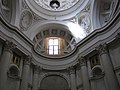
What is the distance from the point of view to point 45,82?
15633 mm

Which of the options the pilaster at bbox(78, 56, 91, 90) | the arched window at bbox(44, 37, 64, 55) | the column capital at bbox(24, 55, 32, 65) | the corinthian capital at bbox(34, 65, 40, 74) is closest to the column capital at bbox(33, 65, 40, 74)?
the corinthian capital at bbox(34, 65, 40, 74)

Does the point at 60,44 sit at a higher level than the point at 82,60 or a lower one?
higher

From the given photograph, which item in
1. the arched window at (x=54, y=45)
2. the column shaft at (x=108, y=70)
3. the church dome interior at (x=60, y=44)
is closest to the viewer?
the column shaft at (x=108, y=70)

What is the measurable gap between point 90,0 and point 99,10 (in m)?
1.63

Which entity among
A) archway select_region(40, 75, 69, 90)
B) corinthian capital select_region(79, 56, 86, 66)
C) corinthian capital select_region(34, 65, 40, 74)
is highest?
corinthian capital select_region(79, 56, 86, 66)

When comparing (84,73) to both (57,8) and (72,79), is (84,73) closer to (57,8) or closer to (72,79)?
(72,79)

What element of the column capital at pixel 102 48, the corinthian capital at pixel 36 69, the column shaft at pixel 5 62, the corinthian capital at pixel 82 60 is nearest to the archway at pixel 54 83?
the corinthian capital at pixel 36 69

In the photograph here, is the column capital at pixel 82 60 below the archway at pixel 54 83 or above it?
above

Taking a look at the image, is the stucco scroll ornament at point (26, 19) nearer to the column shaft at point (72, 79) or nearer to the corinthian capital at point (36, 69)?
the corinthian capital at point (36, 69)

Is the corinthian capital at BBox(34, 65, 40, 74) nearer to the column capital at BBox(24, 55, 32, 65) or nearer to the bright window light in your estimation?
the column capital at BBox(24, 55, 32, 65)

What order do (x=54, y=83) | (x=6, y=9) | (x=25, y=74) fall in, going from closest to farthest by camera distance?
(x=25, y=74) → (x=6, y=9) → (x=54, y=83)

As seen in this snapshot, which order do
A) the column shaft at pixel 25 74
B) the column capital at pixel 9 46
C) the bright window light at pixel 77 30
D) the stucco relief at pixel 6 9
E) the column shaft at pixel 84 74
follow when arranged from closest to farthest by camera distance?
the column capital at pixel 9 46 → the column shaft at pixel 25 74 → the column shaft at pixel 84 74 → the stucco relief at pixel 6 9 → the bright window light at pixel 77 30

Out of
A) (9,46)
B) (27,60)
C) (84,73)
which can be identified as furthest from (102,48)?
(9,46)

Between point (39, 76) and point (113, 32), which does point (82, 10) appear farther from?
point (39, 76)
